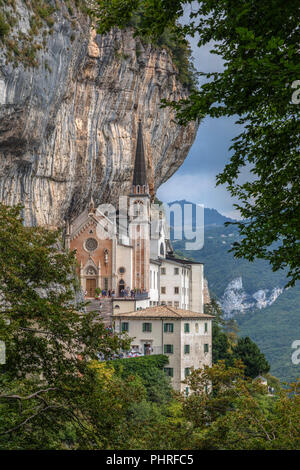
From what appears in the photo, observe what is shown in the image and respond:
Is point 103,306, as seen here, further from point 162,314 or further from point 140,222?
point 140,222

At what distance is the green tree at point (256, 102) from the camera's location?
9.52m

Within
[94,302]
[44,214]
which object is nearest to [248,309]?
[94,302]

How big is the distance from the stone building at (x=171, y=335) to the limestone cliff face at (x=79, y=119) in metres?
10.9

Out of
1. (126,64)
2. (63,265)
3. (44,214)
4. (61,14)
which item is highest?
(126,64)

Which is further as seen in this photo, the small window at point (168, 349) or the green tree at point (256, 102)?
the small window at point (168, 349)

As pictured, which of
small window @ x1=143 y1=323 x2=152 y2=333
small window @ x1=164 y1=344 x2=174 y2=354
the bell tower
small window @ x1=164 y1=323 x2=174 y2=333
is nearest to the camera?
small window @ x1=164 y1=344 x2=174 y2=354

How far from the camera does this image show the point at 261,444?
492 inches

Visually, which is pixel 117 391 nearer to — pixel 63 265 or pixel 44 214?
pixel 63 265

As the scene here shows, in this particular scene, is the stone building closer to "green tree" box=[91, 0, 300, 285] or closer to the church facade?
the church facade

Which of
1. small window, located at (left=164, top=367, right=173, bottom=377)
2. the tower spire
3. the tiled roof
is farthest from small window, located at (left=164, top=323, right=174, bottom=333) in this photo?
the tower spire

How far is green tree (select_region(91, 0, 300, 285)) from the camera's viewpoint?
375 inches

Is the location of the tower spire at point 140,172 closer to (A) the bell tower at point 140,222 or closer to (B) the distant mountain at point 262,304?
(A) the bell tower at point 140,222

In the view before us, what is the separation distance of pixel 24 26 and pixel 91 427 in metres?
30.2

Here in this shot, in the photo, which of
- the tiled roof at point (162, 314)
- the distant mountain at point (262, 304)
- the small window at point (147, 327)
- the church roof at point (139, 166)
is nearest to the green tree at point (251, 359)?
the tiled roof at point (162, 314)
